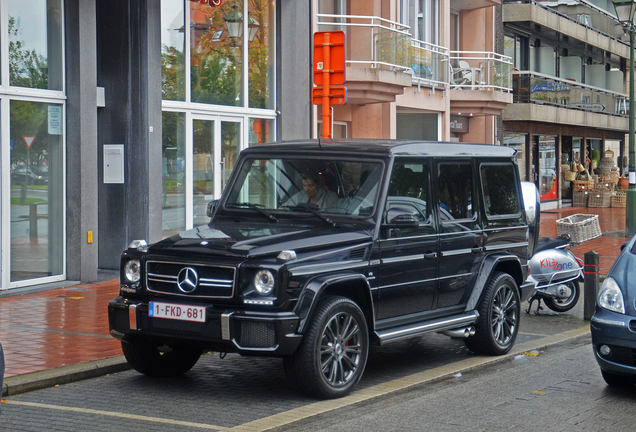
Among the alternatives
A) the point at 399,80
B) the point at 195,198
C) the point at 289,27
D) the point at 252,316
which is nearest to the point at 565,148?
the point at 399,80

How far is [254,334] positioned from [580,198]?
33366 mm

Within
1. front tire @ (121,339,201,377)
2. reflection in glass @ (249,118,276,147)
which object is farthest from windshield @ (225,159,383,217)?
reflection in glass @ (249,118,276,147)

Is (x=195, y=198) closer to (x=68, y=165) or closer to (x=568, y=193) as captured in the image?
(x=68, y=165)

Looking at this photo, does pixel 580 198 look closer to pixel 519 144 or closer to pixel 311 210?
pixel 519 144

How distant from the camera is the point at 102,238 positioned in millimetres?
14039

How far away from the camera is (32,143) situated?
1225cm

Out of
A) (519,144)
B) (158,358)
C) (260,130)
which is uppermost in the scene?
(519,144)

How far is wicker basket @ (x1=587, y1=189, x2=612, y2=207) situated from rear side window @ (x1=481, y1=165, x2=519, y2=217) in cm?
2872

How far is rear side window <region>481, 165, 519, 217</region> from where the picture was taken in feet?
28.2

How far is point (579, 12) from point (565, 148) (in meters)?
5.87

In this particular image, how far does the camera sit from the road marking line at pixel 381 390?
5848 millimetres

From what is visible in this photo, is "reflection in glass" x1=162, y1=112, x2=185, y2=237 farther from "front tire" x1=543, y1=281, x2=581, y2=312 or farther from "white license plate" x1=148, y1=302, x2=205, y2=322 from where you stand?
"white license plate" x1=148, y1=302, x2=205, y2=322

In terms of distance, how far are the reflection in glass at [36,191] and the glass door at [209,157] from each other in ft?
9.19

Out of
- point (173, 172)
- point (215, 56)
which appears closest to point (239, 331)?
point (173, 172)
